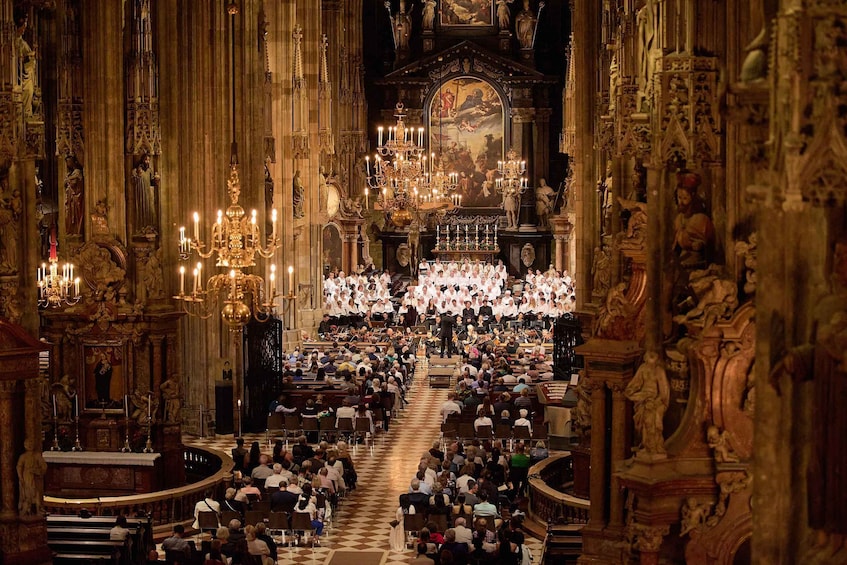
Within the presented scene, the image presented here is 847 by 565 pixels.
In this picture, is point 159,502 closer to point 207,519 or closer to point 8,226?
point 207,519

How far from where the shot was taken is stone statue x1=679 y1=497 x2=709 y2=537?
1105 centimetres

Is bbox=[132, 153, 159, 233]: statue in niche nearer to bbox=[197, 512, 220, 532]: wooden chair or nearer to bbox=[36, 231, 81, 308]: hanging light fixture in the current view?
bbox=[36, 231, 81, 308]: hanging light fixture

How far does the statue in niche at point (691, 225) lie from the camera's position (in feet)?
37.6

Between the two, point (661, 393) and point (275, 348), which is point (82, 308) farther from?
point (661, 393)

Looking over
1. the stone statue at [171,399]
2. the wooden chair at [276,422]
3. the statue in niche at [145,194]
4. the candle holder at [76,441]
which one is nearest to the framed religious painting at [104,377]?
the candle holder at [76,441]

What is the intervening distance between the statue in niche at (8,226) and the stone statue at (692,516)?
8922 millimetres

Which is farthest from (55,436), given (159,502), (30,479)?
(30,479)

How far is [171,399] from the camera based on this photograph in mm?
24656

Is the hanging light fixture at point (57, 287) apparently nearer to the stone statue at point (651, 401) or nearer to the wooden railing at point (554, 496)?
the wooden railing at point (554, 496)

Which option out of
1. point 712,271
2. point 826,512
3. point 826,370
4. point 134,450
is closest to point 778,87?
point 826,370

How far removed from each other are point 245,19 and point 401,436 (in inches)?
418

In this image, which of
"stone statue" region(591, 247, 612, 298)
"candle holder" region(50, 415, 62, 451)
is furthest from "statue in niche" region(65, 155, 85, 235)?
"stone statue" region(591, 247, 612, 298)

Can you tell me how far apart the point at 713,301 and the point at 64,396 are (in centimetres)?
1620

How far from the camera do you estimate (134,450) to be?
2403 centimetres
